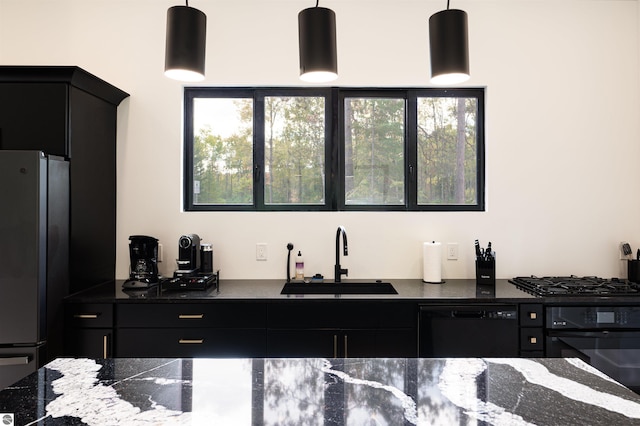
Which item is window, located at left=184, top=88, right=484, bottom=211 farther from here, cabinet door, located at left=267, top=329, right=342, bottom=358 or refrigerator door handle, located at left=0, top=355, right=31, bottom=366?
refrigerator door handle, located at left=0, top=355, right=31, bottom=366

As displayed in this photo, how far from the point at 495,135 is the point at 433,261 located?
1061 millimetres

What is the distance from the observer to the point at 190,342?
7.61 feet

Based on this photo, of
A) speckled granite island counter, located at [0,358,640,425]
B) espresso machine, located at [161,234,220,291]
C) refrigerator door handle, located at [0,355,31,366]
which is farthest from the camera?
espresso machine, located at [161,234,220,291]

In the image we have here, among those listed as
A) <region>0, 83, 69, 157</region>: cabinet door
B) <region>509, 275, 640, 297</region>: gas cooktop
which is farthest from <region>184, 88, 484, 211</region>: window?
<region>0, 83, 69, 157</region>: cabinet door

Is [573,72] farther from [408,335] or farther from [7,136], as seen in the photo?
[7,136]

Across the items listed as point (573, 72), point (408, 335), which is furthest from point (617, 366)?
point (573, 72)

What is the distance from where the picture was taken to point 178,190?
9.71 ft

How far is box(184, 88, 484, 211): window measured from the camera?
10.0 ft

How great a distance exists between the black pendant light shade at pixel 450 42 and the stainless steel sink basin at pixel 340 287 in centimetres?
175

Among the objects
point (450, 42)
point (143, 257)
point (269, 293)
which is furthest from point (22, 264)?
point (450, 42)

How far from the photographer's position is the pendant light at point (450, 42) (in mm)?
1217

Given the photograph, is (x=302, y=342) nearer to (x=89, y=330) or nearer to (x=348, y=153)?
(x=89, y=330)

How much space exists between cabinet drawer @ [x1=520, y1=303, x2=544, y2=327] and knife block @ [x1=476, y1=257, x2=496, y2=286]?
0.37m

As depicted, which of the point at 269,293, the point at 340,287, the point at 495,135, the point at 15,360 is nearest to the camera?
the point at 15,360
